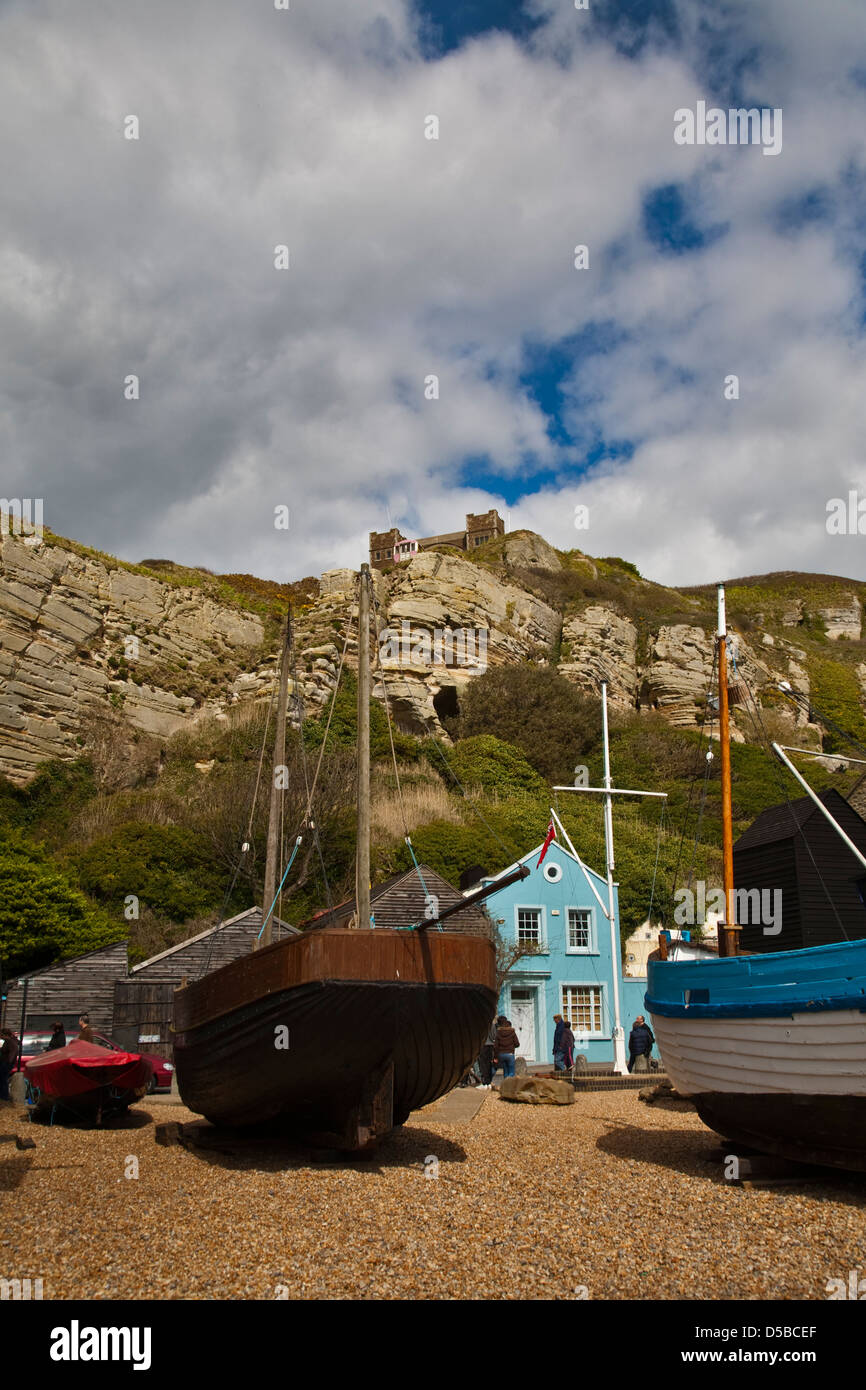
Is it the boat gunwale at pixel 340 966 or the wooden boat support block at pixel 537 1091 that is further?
the wooden boat support block at pixel 537 1091

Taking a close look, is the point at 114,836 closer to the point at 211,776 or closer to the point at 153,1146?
the point at 211,776

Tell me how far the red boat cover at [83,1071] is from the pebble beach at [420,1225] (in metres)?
1.90

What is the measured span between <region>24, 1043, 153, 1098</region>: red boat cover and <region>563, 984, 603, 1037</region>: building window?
15975 mm

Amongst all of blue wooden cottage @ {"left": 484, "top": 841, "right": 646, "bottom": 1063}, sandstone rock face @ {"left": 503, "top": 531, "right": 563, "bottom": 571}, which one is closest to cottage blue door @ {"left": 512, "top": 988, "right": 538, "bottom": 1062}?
blue wooden cottage @ {"left": 484, "top": 841, "right": 646, "bottom": 1063}

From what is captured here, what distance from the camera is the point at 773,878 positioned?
24.5 metres

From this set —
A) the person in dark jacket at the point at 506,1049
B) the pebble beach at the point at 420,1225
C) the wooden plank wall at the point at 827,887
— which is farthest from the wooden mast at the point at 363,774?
the wooden plank wall at the point at 827,887

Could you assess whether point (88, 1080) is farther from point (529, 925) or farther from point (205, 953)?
point (529, 925)

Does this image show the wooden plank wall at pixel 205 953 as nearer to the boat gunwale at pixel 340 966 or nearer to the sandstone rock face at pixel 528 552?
the boat gunwale at pixel 340 966

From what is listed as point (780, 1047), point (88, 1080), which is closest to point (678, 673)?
point (88, 1080)

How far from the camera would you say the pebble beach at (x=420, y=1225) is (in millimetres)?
5219

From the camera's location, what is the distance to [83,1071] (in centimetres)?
1210

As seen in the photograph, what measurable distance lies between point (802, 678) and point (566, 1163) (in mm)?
57344
